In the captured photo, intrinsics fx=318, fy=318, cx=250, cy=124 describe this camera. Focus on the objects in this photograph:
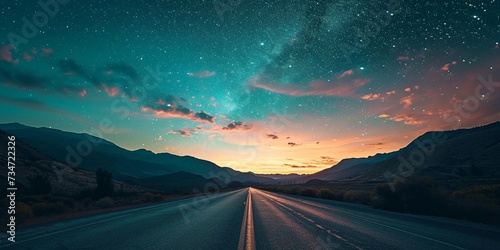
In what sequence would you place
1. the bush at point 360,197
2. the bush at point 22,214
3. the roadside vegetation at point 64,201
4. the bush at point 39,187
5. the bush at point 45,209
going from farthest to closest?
the bush at point 39,187 < the bush at point 360,197 < the bush at point 45,209 < the roadside vegetation at point 64,201 < the bush at point 22,214

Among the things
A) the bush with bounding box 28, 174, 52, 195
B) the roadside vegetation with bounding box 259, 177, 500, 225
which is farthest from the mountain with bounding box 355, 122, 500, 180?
the bush with bounding box 28, 174, 52, 195

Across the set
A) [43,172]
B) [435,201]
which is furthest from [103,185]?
[435,201]

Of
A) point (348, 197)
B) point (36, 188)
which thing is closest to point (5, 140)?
point (36, 188)

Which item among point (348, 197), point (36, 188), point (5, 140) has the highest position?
point (5, 140)

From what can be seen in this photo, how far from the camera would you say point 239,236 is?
9.34 m

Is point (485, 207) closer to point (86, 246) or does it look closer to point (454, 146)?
point (86, 246)

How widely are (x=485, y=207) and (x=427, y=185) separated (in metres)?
4.83

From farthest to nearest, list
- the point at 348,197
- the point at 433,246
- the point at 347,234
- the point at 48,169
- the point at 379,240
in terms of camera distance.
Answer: the point at 48,169
the point at 348,197
the point at 347,234
the point at 379,240
the point at 433,246

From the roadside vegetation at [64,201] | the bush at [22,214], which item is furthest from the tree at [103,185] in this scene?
the bush at [22,214]

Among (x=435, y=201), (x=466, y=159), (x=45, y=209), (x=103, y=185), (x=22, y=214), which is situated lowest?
(x=435, y=201)

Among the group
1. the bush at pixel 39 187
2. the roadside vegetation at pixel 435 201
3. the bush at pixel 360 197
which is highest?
the bush at pixel 39 187

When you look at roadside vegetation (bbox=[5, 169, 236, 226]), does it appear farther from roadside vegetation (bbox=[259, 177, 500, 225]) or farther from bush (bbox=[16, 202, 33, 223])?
roadside vegetation (bbox=[259, 177, 500, 225])

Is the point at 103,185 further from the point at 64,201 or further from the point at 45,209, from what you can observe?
the point at 45,209

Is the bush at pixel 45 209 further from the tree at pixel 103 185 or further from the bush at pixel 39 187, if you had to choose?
the bush at pixel 39 187
